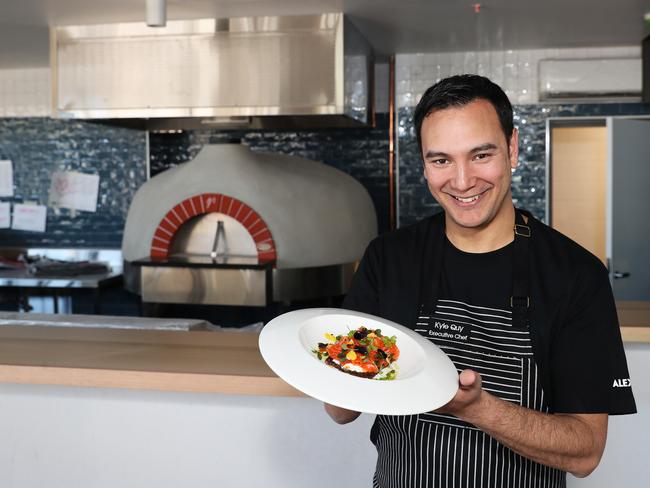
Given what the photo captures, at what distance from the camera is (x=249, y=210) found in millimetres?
4766

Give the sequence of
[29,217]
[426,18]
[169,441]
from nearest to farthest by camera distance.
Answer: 1. [169,441]
2. [426,18]
3. [29,217]

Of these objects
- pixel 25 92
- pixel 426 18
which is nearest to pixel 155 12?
pixel 426 18

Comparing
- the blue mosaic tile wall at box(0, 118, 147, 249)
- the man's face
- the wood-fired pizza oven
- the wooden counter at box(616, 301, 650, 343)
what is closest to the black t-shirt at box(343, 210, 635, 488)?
the man's face

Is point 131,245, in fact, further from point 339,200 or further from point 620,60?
point 620,60

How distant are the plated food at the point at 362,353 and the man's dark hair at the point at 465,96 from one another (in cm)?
44

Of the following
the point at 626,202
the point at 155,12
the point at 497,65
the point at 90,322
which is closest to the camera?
the point at 155,12

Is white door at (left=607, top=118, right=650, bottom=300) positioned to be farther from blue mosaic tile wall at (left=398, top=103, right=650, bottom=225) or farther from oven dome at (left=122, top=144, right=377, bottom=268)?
oven dome at (left=122, top=144, right=377, bottom=268)

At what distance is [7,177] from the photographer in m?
6.45

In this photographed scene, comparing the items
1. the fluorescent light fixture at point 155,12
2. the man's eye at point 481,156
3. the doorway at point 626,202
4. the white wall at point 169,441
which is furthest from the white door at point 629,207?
the man's eye at point 481,156

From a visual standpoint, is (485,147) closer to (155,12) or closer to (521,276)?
(521,276)

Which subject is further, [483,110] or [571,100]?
[571,100]

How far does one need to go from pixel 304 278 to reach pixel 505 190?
3423mm

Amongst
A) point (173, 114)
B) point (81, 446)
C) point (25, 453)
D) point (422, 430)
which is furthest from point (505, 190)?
point (173, 114)

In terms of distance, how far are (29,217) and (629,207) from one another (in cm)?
486
